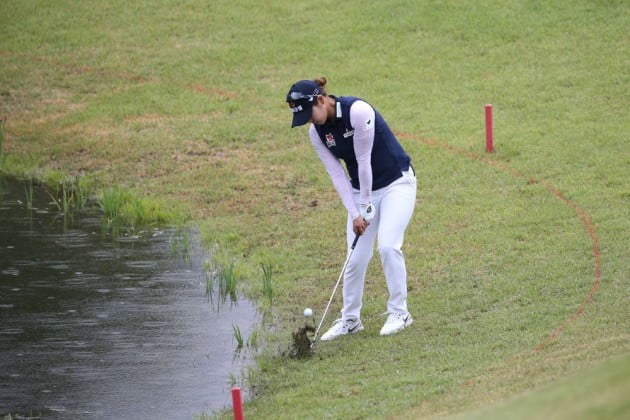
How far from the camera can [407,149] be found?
15.2m

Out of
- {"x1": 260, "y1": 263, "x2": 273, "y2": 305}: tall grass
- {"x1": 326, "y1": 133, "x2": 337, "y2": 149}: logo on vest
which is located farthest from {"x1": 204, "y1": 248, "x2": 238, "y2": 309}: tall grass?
{"x1": 326, "y1": 133, "x2": 337, "y2": 149}: logo on vest

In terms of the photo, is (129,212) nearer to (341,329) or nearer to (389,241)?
(341,329)

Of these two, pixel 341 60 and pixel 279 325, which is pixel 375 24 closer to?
pixel 341 60

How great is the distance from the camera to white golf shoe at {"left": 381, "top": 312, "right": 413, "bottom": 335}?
9.44 meters

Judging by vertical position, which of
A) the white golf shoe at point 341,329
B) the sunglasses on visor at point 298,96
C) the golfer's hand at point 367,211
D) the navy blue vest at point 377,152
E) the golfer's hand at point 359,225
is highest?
the sunglasses on visor at point 298,96

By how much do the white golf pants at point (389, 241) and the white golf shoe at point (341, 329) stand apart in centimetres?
20

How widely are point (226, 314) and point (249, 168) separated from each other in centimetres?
460

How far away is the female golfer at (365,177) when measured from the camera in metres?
8.76

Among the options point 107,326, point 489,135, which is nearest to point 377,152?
point 107,326

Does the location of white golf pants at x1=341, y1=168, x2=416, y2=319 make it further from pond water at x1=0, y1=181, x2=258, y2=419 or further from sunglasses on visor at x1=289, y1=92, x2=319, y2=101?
pond water at x1=0, y1=181, x2=258, y2=419

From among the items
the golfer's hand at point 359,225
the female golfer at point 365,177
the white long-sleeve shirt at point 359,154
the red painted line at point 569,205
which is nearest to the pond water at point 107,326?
the female golfer at point 365,177

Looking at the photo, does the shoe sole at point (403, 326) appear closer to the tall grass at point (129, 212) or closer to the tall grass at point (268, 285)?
the tall grass at point (268, 285)

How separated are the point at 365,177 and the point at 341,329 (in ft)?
4.98

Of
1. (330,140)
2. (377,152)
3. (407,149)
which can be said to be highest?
(330,140)
